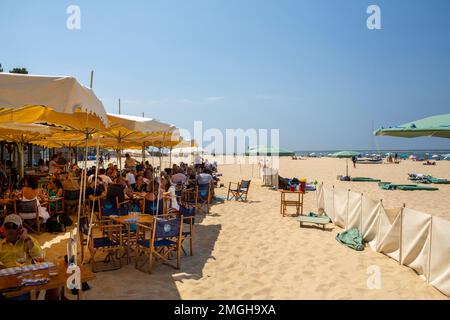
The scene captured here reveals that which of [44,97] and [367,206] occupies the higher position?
[44,97]

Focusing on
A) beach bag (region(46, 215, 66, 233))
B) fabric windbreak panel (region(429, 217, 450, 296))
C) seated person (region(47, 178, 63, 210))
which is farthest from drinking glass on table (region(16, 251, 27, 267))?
fabric windbreak panel (region(429, 217, 450, 296))

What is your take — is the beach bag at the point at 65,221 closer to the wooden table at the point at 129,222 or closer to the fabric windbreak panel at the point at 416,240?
the wooden table at the point at 129,222

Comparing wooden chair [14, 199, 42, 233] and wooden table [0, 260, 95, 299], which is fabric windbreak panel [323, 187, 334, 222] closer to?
wooden chair [14, 199, 42, 233]

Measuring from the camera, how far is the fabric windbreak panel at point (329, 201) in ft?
28.3

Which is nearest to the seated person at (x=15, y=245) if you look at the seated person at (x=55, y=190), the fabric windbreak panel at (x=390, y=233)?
→ the seated person at (x=55, y=190)

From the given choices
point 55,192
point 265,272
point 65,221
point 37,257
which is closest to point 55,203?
point 55,192

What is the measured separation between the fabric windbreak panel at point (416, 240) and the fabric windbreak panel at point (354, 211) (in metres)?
1.64

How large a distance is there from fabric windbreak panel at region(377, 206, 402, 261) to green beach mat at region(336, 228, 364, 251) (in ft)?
1.21

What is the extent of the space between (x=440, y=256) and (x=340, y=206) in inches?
150

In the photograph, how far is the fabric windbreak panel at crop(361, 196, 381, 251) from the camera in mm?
6258

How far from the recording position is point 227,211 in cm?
988
